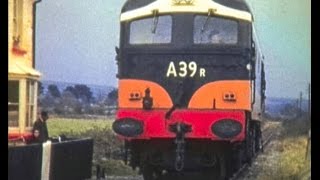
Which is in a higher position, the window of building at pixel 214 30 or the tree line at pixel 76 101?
the window of building at pixel 214 30

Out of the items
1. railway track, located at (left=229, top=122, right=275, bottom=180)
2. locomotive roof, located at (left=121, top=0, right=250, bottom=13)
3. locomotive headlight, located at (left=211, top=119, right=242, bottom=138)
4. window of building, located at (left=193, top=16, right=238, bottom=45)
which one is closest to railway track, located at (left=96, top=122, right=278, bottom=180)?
railway track, located at (left=229, top=122, right=275, bottom=180)

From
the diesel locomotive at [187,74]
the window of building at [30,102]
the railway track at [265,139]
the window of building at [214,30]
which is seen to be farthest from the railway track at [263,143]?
the window of building at [30,102]

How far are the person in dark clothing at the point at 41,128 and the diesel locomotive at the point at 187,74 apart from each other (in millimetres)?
474

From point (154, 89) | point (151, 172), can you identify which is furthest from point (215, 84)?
point (151, 172)

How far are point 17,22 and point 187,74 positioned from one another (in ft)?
3.87

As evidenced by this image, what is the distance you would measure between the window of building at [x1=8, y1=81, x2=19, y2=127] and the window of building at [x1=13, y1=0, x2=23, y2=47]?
0.27 meters

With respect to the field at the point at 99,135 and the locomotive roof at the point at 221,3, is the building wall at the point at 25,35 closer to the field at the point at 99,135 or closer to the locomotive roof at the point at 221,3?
the field at the point at 99,135

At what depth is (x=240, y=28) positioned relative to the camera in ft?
18.5

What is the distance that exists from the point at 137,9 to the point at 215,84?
2.40 ft

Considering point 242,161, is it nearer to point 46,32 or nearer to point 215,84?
point 215,84

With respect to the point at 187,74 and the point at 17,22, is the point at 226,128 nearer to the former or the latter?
the point at 187,74

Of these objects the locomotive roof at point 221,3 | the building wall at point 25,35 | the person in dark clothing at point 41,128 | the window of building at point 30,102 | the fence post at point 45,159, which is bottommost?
the fence post at point 45,159

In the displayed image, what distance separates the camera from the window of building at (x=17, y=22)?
18.0ft

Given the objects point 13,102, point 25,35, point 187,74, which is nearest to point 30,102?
point 13,102
